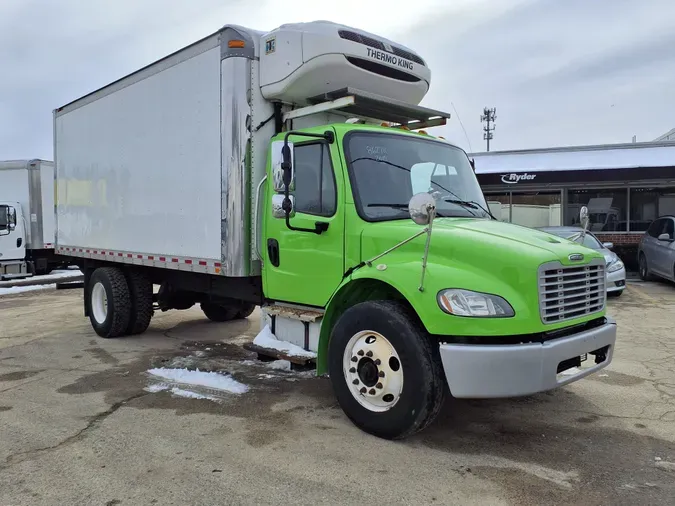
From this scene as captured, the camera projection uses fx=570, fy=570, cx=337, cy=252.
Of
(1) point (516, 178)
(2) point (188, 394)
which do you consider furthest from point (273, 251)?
(1) point (516, 178)

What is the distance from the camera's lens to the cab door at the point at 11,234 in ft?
53.4

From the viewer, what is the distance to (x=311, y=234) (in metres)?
4.93

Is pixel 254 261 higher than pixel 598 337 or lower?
higher

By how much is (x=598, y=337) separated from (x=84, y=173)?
7.14 meters

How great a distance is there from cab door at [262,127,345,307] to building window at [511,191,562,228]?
Answer: 49.5ft

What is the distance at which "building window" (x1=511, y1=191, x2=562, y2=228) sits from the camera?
1889 centimetres

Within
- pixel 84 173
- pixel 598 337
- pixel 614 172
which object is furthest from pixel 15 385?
pixel 614 172

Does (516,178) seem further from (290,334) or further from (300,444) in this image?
(300,444)

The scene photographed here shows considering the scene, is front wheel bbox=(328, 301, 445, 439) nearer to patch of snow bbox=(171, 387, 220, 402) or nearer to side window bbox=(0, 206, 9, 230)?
patch of snow bbox=(171, 387, 220, 402)

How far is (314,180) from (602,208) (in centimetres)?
1607

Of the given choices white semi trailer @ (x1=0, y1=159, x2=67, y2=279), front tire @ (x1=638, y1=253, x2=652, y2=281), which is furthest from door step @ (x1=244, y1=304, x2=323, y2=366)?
white semi trailer @ (x1=0, y1=159, x2=67, y2=279)

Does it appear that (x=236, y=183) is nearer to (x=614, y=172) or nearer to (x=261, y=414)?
(x=261, y=414)

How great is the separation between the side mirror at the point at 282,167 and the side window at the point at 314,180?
11cm

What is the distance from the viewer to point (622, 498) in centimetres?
333
